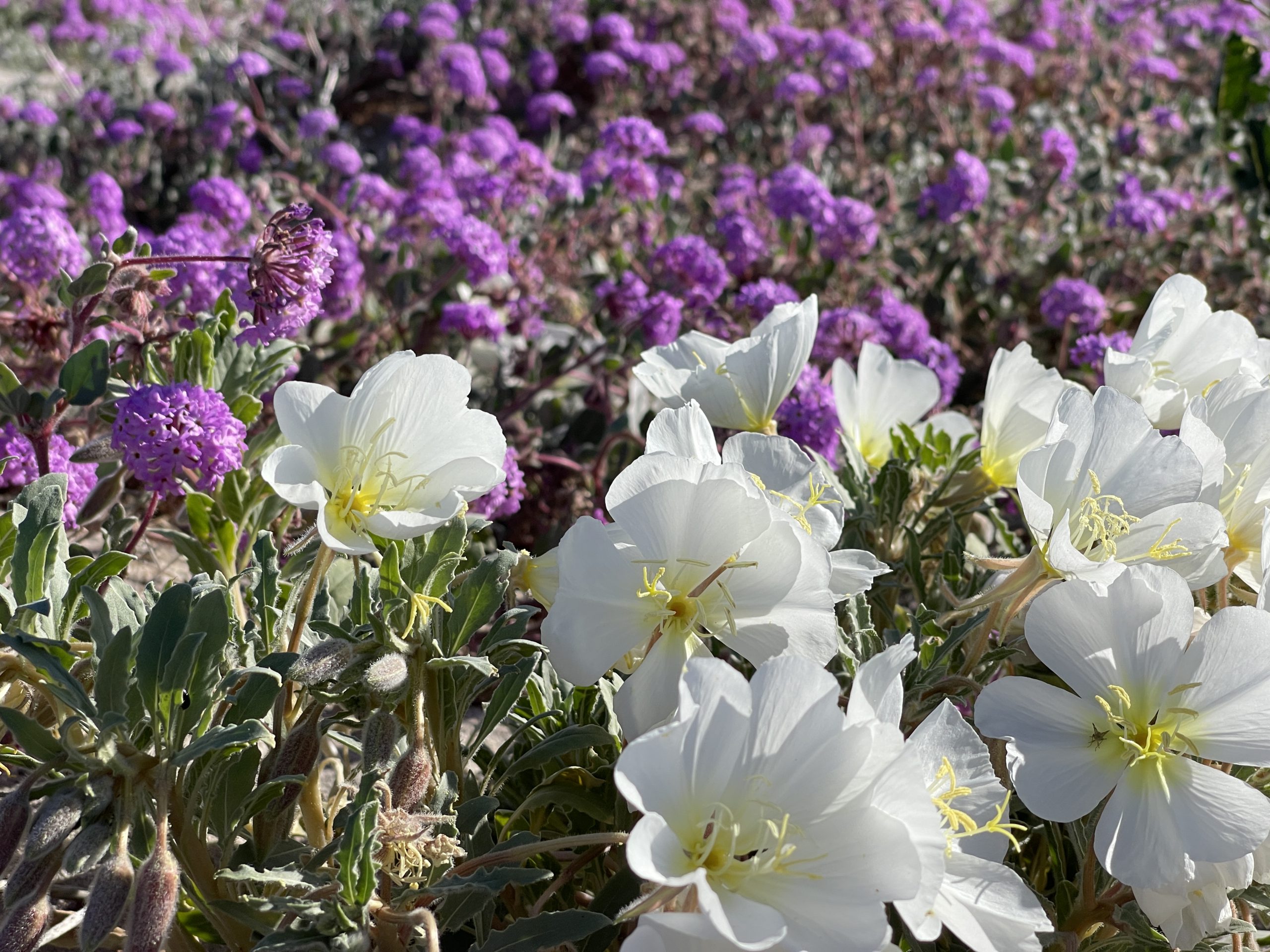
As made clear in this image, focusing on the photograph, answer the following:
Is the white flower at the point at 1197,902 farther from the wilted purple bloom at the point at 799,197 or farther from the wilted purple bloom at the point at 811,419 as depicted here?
the wilted purple bloom at the point at 799,197

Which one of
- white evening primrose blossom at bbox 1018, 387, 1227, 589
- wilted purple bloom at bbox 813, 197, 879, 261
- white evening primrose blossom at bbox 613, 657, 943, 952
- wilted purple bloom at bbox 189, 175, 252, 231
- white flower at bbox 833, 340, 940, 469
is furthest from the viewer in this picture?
wilted purple bloom at bbox 813, 197, 879, 261

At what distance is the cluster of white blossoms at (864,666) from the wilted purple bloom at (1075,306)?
2178mm

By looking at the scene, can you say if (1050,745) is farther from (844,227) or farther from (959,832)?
(844,227)

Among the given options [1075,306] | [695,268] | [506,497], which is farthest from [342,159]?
A: [1075,306]

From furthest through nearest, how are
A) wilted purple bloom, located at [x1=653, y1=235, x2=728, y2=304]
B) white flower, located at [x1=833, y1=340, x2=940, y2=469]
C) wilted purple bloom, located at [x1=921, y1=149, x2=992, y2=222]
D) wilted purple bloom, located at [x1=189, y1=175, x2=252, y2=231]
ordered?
wilted purple bloom, located at [x1=921, y1=149, x2=992, y2=222], wilted purple bloom, located at [x1=189, y1=175, x2=252, y2=231], wilted purple bloom, located at [x1=653, y1=235, x2=728, y2=304], white flower, located at [x1=833, y1=340, x2=940, y2=469]

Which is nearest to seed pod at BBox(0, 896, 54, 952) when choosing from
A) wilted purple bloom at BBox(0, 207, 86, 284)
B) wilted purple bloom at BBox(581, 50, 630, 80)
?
wilted purple bloom at BBox(0, 207, 86, 284)

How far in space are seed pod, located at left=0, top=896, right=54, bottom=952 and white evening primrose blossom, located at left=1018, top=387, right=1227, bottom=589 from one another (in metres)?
1.07

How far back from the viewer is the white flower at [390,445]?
1247 millimetres

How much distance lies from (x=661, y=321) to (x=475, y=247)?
1.90ft

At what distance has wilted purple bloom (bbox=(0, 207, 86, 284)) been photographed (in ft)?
8.11

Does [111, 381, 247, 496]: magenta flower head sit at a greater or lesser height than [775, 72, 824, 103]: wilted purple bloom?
greater

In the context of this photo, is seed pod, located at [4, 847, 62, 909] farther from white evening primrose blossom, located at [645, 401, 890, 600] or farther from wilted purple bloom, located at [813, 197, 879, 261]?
wilted purple bloom, located at [813, 197, 879, 261]

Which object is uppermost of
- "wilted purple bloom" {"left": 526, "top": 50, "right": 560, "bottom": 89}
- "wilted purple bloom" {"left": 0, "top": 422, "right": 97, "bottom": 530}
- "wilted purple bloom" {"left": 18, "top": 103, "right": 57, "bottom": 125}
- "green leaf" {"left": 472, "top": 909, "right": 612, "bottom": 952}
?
"green leaf" {"left": 472, "top": 909, "right": 612, "bottom": 952}

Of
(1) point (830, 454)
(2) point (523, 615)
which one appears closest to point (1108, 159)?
(1) point (830, 454)
